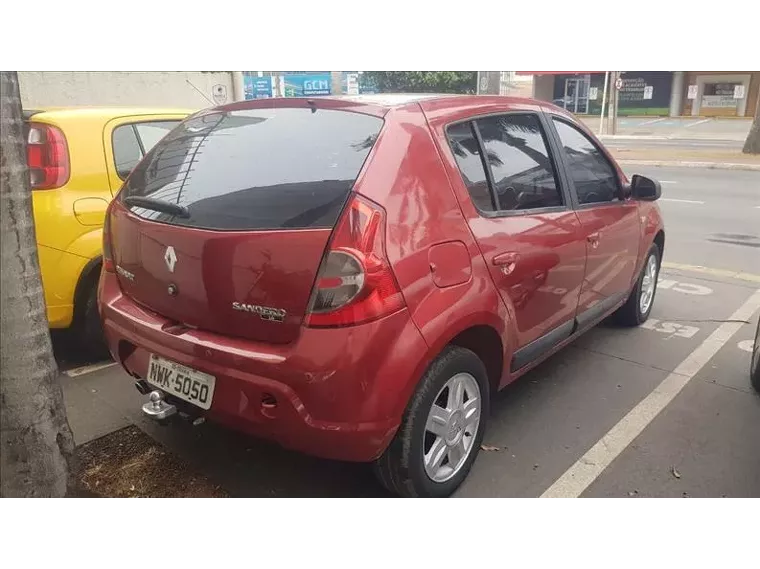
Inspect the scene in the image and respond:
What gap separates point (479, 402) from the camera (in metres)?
2.85

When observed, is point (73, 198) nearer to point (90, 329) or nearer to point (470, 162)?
point (90, 329)

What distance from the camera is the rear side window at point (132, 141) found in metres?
4.04

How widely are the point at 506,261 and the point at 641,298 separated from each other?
8.08 feet

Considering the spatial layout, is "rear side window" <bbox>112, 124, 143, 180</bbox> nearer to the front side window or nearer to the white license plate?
the white license plate

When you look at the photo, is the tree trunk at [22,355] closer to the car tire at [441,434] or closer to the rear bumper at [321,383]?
the rear bumper at [321,383]

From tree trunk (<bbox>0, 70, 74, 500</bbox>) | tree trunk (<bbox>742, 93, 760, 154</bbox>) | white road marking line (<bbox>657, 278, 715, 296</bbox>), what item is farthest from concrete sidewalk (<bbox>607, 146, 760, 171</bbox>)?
tree trunk (<bbox>0, 70, 74, 500</bbox>)

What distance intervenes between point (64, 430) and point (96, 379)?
1471 millimetres

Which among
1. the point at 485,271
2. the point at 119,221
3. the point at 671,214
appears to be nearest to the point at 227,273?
the point at 119,221

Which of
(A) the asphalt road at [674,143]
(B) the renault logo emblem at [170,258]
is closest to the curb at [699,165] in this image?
(A) the asphalt road at [674,143]

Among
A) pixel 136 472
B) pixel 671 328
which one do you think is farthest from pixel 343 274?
pixel 671 328

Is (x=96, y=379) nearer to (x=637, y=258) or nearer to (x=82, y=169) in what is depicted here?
(x=82, y=169)

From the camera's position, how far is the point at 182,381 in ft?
8.23

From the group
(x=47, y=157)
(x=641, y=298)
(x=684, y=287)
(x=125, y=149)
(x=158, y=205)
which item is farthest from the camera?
(x=684, y=287)

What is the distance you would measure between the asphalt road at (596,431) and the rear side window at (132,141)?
51.8 inches
